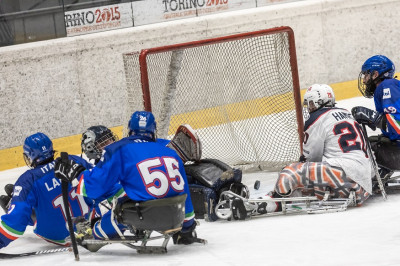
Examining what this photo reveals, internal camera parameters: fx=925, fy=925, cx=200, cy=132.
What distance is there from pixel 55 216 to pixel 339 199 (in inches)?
70.1

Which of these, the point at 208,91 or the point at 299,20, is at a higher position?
the point at 299,20

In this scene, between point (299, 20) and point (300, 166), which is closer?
point (300, 166)

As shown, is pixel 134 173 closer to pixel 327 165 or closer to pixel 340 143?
pixel 327 165

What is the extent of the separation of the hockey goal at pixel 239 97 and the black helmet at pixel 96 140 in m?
1.35

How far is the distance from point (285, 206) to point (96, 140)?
1281 mm

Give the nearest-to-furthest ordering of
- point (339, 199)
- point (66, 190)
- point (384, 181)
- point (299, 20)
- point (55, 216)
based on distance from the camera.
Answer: point (66, 190)
point (55, 216)
point (339, 199)
point (384, 181)
point (299, 20)

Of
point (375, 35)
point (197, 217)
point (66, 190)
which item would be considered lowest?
point (197, 217)

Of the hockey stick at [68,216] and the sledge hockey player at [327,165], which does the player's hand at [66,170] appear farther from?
the sledge hockey player at [327,165]

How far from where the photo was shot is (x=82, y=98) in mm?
9078

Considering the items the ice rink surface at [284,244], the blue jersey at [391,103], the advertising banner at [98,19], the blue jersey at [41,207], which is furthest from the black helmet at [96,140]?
the advertising banner at [98,19]

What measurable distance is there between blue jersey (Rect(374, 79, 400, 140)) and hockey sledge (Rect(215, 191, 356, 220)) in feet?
2.41

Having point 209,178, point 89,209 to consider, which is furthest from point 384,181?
point 89,209

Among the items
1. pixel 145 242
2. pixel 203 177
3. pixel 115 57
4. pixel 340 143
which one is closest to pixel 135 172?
pixel 145 242

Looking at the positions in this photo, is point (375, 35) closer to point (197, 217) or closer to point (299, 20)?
point (299, 20)
